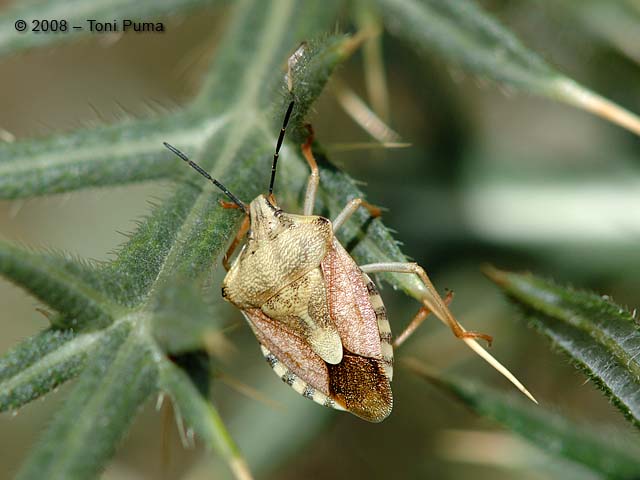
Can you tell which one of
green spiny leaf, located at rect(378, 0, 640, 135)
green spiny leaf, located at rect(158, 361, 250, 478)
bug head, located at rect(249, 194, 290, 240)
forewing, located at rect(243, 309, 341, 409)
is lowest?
forewing, located at rect(243, 309, 341, 409)

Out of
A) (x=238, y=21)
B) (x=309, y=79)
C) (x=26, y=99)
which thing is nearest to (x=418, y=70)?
(x=238, y=21)

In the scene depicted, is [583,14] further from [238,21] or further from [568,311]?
[568,311]

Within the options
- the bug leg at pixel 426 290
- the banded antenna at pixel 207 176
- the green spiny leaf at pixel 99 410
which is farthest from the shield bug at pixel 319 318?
the green spiny leaf at pixel 99 410

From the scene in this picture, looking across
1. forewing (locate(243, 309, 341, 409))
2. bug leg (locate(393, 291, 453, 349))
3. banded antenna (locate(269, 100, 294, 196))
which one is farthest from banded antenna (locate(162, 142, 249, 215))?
bug leg (locate(393, 291, 453, 349))

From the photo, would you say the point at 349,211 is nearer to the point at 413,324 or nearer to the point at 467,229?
the point at 413,324

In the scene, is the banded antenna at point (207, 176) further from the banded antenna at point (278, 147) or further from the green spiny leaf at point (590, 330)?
the green spiny leaf at point (590, 330)

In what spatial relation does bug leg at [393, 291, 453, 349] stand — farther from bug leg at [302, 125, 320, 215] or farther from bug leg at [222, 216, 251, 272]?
bug leg at [222, 216, 251, 272]

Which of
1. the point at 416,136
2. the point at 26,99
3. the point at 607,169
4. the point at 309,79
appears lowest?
the point at 26,99
